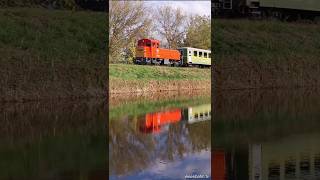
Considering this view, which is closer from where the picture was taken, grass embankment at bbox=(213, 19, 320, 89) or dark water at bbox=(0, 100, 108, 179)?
dark water at bbox=(0, 100, 108, 179)

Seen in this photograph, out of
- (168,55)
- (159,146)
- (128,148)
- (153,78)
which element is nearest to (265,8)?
(168,55)

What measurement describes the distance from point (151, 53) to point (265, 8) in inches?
551

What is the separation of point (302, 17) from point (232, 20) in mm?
9115

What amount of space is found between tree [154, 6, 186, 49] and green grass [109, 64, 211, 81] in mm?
11564

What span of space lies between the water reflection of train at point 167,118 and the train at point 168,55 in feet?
65.6

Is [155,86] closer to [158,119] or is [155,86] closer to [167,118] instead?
[167,118]

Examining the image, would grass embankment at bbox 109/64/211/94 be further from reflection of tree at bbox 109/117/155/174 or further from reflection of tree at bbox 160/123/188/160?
reflection of tree at bbox 160/123/188/160

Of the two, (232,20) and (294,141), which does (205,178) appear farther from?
(232,20)

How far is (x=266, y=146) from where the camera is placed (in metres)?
11.9

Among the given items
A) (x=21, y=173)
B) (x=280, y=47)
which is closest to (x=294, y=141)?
(x=21, y=173)

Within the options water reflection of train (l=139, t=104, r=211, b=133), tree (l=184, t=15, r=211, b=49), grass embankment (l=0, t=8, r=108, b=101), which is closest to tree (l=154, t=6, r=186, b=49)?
tree (l=184, t=15, r=211, b=49)

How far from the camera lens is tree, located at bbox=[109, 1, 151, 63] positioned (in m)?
44.5

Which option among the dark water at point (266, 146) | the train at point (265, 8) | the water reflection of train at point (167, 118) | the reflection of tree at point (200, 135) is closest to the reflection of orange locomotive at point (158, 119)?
the water reflection of train at point (167, 118)

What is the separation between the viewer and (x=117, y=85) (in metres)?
34.9
